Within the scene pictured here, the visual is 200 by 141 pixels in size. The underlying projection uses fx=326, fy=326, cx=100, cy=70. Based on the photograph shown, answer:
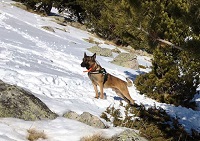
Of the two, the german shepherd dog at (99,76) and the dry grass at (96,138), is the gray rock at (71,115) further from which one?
the german shepherd dog at (99,76)

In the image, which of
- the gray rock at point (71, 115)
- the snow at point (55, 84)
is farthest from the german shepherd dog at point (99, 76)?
the gray rock at point (71, 115)

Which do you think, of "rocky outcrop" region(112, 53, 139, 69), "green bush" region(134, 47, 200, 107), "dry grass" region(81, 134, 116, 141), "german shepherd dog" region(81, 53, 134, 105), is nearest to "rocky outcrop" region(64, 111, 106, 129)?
"dry grass" region(81, 134, 116, 141)

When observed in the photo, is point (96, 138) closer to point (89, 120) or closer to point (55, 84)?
point (89, 120)

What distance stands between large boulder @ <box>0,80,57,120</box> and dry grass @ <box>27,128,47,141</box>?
714mm

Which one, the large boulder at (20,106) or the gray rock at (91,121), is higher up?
the large boulder at (20,106)

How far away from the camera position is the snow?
20.6 feet

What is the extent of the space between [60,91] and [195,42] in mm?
5638

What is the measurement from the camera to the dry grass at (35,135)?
18.7 feet

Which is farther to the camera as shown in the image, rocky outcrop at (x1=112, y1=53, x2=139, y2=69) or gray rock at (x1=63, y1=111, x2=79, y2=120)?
rocky outcrop at (x1=112, y1=53, x2=139, y2=69)

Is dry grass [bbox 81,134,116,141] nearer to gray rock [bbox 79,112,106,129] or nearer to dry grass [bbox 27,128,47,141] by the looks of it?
dry grass [bbox 27,128,47,141]

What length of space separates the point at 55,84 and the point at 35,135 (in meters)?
5.57

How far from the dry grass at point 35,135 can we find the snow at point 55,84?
93 millimetres

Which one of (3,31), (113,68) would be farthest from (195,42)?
(3,31)

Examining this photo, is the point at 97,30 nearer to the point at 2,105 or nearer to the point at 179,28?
the point at 179,28
